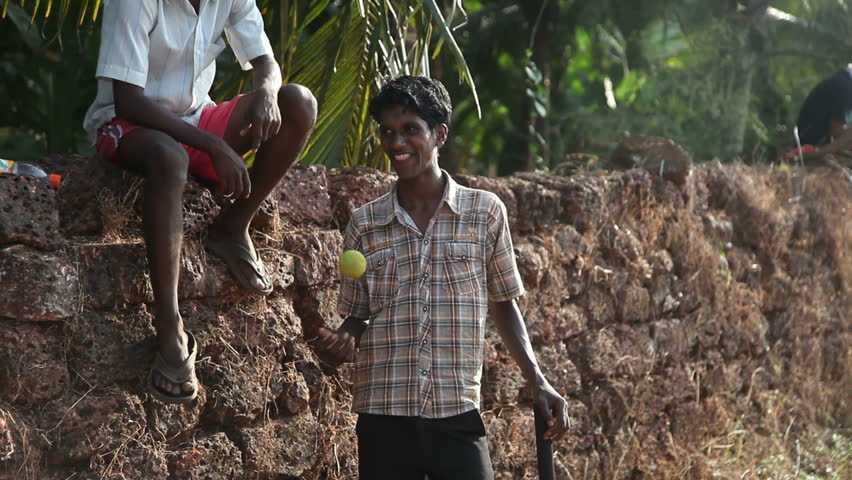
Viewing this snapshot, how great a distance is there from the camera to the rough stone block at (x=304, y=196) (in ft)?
11.2

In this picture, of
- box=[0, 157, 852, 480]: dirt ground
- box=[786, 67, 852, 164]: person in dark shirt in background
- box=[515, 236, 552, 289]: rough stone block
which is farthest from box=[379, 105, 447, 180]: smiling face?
box=[786, 67, 852, 164]: person in dark shirt in background

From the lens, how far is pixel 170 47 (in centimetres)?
291

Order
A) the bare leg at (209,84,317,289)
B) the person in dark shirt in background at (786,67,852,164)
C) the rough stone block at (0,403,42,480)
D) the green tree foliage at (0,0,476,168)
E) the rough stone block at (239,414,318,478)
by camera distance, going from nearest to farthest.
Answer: the rough stone block at (0,403,42,480)
the bare leg at (209,84,317,289)
the rough stone block at (239,414,318,478)
the green tree foliage at (0,0,476,168)
the person in dark shirt in background at (786,67,852,164)

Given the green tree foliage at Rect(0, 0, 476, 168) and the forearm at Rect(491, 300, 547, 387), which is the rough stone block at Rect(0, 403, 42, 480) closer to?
the forearm at Rect(491, 300, 547, 387)

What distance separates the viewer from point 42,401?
2.65 m

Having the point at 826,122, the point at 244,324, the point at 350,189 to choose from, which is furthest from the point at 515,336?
the point at 826,122

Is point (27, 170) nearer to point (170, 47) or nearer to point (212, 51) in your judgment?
point (170, 47)

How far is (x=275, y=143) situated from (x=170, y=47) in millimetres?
384

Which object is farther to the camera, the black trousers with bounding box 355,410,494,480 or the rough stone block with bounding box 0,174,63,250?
the black trousers with bounding box 355,410,494,480

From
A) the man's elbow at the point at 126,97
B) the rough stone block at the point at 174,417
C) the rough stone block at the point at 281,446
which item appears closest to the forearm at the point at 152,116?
the man's elbow at the point at 126,97

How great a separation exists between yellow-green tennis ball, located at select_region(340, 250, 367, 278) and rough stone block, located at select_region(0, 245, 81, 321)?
28.3 inches

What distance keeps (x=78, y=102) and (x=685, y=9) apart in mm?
5018

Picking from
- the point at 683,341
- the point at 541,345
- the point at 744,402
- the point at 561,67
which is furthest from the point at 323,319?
the point at 561,67

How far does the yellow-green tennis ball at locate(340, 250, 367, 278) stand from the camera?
2.95 meters
